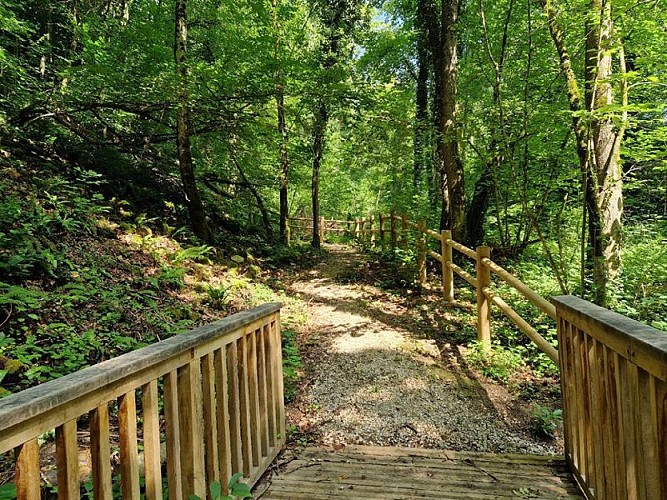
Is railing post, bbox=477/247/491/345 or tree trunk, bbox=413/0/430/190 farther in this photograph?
tree trunk, bbox=413/0/430/190

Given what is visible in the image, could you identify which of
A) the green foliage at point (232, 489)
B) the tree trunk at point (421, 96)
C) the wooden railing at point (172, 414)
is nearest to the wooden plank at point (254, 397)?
the wooden railing at point (172, 414)

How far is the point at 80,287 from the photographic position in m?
4.41

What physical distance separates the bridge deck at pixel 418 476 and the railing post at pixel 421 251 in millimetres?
5379

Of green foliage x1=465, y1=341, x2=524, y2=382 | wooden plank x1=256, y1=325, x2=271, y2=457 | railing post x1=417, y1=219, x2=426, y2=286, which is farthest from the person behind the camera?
railing post x1=417, y1=219, x2=426, y2=286

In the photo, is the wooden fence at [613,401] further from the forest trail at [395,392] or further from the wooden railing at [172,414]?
the wooden railing at [172,414]

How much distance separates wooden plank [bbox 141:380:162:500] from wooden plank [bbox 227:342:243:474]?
0.61 metres

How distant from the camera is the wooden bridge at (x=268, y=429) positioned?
1166 millimetres

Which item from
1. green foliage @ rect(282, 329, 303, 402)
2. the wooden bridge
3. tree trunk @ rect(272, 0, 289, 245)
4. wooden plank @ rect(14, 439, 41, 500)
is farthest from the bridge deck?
tree trunk @ rect(272, 0, 289, 245)

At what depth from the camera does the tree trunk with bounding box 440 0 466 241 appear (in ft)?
25.2

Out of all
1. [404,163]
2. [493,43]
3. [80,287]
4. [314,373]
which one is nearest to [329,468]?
[314,373]

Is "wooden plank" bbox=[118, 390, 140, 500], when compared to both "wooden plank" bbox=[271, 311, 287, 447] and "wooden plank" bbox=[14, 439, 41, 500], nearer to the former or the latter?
"wooden plank" bbox=[14, 439, 41, 500]

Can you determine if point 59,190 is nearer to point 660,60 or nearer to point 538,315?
point 538,315

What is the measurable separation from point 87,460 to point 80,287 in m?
2.36

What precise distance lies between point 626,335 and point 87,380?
1.73 m
